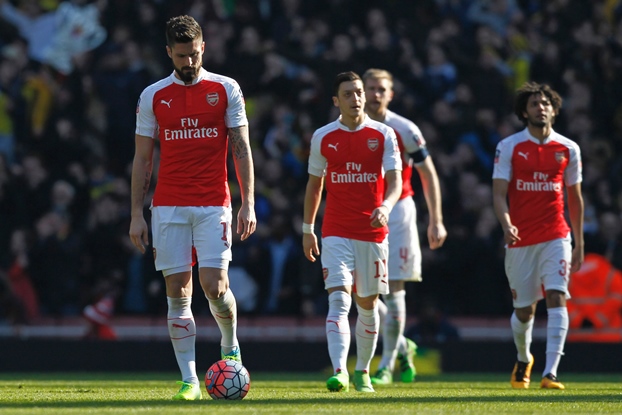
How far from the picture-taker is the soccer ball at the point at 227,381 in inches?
313

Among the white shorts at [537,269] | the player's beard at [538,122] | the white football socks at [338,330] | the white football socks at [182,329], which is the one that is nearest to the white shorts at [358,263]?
the white football socks at [338,330]

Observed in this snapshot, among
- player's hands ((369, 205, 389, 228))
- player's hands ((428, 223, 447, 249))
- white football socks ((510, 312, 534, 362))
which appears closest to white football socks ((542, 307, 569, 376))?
white football socks ((510, 312, 534, 362))

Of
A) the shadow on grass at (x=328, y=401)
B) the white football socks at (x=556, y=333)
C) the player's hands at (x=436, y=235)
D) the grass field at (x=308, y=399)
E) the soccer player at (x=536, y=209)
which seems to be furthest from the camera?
the player's hands at (x=436, y=235)

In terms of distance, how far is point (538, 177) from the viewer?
35.0 ft

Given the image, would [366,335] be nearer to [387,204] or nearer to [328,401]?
[387,204]

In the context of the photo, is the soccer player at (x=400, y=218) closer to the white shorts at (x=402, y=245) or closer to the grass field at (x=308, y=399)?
the white shorts at (x=402, y=245)

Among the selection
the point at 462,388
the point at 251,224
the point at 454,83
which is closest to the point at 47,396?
the point at 251,224

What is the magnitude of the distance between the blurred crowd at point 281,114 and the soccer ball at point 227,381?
6810mm

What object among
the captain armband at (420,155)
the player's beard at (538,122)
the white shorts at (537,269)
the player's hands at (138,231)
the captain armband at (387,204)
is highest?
the player's beard at (538,122)

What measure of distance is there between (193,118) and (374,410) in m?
2.58

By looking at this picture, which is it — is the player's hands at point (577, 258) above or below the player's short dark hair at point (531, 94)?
below

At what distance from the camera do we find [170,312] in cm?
834

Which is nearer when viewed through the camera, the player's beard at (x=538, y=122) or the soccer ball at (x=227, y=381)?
the soccer ball at (x=227, y=381)

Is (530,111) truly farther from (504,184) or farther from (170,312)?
(170,312)
